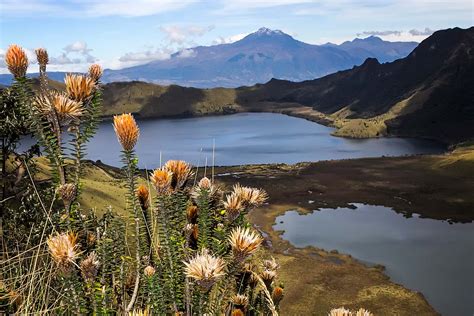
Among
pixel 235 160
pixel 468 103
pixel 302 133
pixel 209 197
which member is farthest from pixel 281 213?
pixel 468 103

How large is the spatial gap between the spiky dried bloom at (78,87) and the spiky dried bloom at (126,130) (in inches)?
11.0

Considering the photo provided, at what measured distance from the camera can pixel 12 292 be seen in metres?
2.97

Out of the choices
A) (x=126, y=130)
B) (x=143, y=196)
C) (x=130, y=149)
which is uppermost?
(x=126, y=130)

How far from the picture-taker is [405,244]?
173 feet

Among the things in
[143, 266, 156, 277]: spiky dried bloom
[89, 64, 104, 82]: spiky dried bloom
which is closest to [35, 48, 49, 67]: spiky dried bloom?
[89, 64, 104, 82]: spiky dried bloom

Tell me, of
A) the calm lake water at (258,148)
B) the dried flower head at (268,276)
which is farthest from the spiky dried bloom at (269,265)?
the calm lake water at (258,148)

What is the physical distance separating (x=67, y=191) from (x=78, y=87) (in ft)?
2.07

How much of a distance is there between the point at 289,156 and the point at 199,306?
431ft

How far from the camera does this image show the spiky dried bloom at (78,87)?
2.67 m

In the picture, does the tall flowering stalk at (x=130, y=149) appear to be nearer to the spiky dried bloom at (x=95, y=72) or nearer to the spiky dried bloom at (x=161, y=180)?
the spiky dried bloom at (x=161, y=180)

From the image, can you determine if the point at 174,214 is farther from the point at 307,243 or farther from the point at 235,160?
the point at 235,160

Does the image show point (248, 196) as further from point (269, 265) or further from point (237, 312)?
point (269, 265)

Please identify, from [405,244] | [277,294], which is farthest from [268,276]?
[405,244]

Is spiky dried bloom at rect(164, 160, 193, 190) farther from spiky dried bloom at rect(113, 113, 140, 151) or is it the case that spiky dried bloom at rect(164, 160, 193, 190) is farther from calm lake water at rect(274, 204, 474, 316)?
calm lake water at rect(274, 204, 474, 316)
